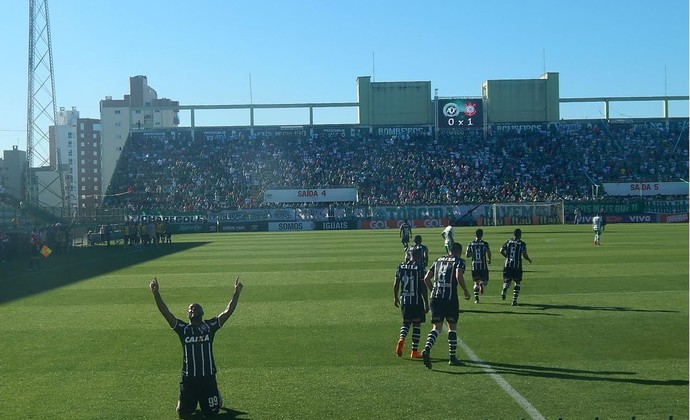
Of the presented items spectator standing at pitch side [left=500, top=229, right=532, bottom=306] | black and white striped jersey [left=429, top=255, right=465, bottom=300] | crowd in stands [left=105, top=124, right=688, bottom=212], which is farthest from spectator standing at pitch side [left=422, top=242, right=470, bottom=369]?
crowd in stands [left=105, top=124, right=688, bottom=212]

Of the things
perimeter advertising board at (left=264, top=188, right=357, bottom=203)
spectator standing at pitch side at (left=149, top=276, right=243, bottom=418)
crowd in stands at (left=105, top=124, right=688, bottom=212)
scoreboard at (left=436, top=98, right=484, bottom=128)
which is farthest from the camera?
scoreboard at (left=436, top=98, right=484, bottom=128)

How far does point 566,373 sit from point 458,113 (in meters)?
75.1

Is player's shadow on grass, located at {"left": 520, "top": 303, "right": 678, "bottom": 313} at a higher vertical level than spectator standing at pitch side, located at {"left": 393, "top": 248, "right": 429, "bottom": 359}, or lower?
lower

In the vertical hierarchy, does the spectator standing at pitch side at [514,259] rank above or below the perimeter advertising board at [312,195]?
below

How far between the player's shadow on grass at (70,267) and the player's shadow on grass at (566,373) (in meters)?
15.0

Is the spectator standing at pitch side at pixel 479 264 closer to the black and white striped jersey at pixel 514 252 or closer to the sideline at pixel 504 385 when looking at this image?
the black and white striped jersey at pixel 514 252

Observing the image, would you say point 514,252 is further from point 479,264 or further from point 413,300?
point 413,300

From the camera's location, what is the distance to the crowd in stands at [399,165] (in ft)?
248

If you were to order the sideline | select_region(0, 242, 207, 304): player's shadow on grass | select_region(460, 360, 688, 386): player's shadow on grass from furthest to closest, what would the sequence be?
select_region(0, 242, 207, 304): player's shadow on grass → select_region(460, 360, 688, 386): player's shadow on grass → the sideline

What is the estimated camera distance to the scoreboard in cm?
8469

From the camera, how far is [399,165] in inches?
3189

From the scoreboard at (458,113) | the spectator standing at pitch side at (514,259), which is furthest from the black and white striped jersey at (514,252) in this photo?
the scoreboard at (458,113)

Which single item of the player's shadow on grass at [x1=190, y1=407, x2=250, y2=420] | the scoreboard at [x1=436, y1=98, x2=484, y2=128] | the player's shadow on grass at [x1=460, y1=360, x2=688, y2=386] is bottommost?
the player's shadow on grass at [x1=190, y1=407, x2=250, y2=420]

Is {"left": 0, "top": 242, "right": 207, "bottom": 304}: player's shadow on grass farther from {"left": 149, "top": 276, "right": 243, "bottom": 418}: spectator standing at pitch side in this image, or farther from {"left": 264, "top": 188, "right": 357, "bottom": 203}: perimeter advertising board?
{"left": 264, "top": 188, "right": 357, "bottom": 203}: perimeter advertising board
